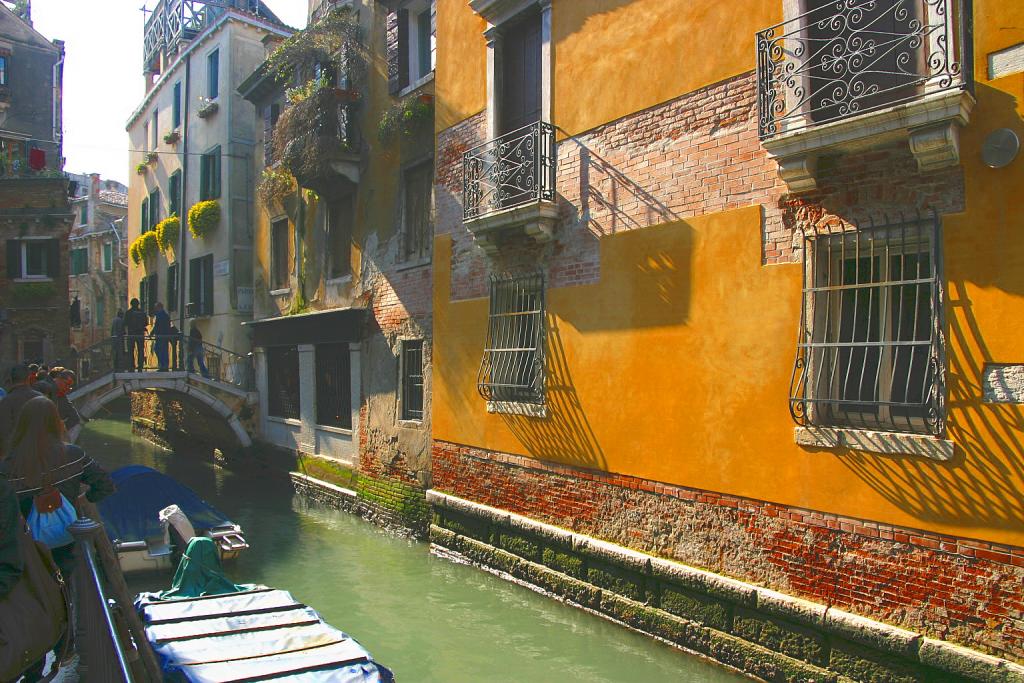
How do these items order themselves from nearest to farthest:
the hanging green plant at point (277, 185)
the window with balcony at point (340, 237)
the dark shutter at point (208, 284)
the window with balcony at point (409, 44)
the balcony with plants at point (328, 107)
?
the window with balcony at point (409, 44), the balcony with plants at point (328, 107), the window with balcony at point (340, 237), the hanging green plant at point (277, 185), the dark shutter at point (208, 284)

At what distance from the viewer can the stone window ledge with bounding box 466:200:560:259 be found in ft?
25.0

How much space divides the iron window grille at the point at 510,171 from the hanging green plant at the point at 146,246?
1635 centimetres

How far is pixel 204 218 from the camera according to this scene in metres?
18.2

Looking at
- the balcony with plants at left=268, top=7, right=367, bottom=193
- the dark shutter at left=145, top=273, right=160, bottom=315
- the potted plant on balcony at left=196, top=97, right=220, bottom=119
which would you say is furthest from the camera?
the dark shutter at left=145, top=273, right=160, bottom=315

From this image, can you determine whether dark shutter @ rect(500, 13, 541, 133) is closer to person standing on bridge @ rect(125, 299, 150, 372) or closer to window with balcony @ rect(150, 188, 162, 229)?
person standing on bridge @ rect(125, 299, 150, 372)

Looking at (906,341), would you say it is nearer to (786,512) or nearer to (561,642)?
(786,512)

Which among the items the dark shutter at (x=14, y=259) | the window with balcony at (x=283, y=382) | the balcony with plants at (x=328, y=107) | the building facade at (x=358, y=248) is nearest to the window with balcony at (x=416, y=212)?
the building facade at (x=358, y=248)

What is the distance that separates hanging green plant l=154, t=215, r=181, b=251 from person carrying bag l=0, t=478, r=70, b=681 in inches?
748

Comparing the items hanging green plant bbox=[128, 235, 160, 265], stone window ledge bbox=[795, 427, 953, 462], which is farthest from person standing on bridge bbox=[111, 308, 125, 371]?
stone window ledge bbox=[795, 427, 953, 462]

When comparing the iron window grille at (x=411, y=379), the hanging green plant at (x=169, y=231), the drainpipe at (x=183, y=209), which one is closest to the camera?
the iron window grille at (x=411, y=379)

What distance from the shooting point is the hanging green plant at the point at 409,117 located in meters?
10.7

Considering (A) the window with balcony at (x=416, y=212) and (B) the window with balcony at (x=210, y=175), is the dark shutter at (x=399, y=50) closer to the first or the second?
(A) the window with balcony at (x=416, y=212)

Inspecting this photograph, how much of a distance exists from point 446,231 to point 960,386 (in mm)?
6331

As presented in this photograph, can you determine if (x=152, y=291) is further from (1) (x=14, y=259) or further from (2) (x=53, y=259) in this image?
(1) (x=14, y=259)
